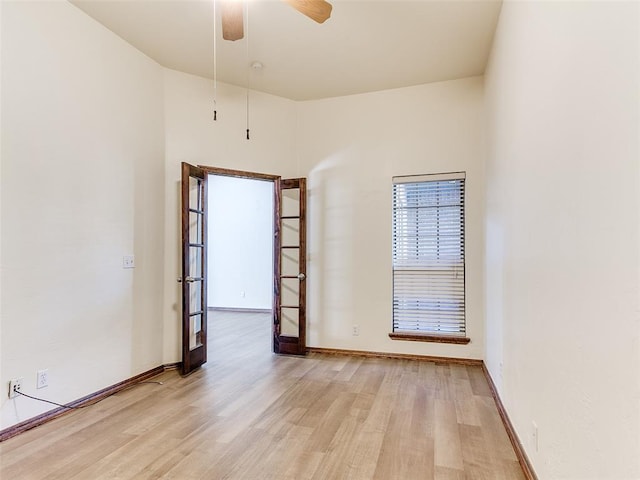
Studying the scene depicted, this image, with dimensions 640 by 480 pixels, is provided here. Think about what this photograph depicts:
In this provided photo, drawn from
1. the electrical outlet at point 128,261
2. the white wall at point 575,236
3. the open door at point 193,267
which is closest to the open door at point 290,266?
the open door at point 193,267

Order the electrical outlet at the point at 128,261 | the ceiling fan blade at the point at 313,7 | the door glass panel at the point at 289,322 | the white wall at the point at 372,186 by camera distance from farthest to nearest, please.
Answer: the door glass panel at the point at 289,322
the white wall at the point at 372,186
the electrical outlet at the point at 128,261
the ceiling fan blade at the point at 313,7

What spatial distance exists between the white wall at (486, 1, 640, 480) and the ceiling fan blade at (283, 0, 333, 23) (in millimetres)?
1159

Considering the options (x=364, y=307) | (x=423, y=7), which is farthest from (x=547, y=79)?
(x=364, y=307)

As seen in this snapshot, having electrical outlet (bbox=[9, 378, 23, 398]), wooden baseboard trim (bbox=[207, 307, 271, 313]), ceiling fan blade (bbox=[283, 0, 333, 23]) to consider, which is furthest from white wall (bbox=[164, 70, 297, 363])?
wooden baseboard trim (bbox=[207, 307, 271, 313])

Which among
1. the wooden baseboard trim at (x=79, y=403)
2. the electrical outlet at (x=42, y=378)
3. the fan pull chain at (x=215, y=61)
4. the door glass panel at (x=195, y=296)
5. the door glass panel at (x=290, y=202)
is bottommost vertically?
the wooden baseboard trim at (x=79, y=403)

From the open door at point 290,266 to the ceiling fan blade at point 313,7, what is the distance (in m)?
2.22

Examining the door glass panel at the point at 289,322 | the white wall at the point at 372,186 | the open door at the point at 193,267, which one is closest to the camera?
the open door at the point at 193,267

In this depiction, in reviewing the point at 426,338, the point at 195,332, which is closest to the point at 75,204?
the point at 195,332

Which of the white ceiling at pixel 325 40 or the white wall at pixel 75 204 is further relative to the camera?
the white ceiling at pixel 325 40

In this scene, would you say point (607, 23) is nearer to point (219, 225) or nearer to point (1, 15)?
point (1, 15)

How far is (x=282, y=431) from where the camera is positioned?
100 inches

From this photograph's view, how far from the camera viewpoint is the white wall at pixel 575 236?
1.01 metres

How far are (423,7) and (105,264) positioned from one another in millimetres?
3292

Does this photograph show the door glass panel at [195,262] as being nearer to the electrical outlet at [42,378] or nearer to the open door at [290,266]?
the open door at [290,266]
